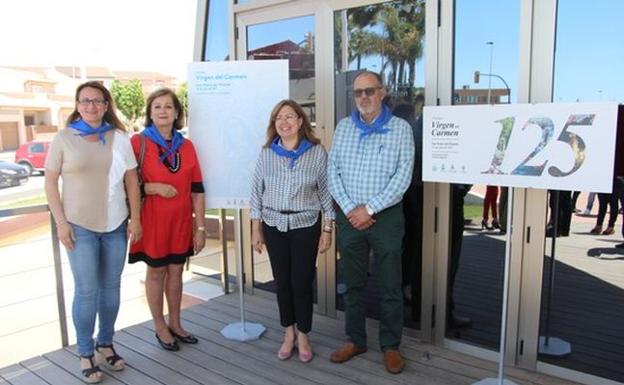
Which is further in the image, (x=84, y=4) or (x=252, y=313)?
(x=84, y=4)

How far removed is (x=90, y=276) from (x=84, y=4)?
89.7 feet

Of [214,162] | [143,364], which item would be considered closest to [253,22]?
[214,162]

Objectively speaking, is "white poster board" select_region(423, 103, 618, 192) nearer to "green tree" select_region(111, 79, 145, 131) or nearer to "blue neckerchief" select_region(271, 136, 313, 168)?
"blue neckerchief" select_region(271, 136, 313, 168)

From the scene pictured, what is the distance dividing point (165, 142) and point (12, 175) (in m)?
18.3

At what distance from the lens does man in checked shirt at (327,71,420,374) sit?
252 cm

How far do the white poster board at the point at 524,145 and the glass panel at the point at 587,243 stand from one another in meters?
0.45

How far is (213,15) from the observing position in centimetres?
408

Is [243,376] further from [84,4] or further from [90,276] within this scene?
[84,4]

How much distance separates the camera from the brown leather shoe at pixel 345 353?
2777mm

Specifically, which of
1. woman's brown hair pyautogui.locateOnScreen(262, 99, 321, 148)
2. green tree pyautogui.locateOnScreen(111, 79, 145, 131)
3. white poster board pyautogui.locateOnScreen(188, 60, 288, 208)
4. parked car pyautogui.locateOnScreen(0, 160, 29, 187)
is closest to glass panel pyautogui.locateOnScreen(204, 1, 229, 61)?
white poster board pyautogui.locateOnScreen(188, 60, 288, 208)

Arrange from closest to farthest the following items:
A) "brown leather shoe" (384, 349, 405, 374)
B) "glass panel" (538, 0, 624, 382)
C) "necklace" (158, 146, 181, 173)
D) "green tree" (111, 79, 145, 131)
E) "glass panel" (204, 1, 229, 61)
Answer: "glass panel" (538, 0, 624, 382), "brown leather shoe" (384, 349, 405, 374), "necklace" (158, 146, 181, 173), "glass panel" (204, 1, 229, 61), "green tree" (111, 79, 145, 131)

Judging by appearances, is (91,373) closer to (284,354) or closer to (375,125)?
(284,354)

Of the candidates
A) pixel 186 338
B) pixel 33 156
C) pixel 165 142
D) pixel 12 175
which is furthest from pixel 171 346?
pixel 33 156

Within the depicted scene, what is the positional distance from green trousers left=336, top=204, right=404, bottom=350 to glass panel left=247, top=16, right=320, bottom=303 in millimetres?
1059
